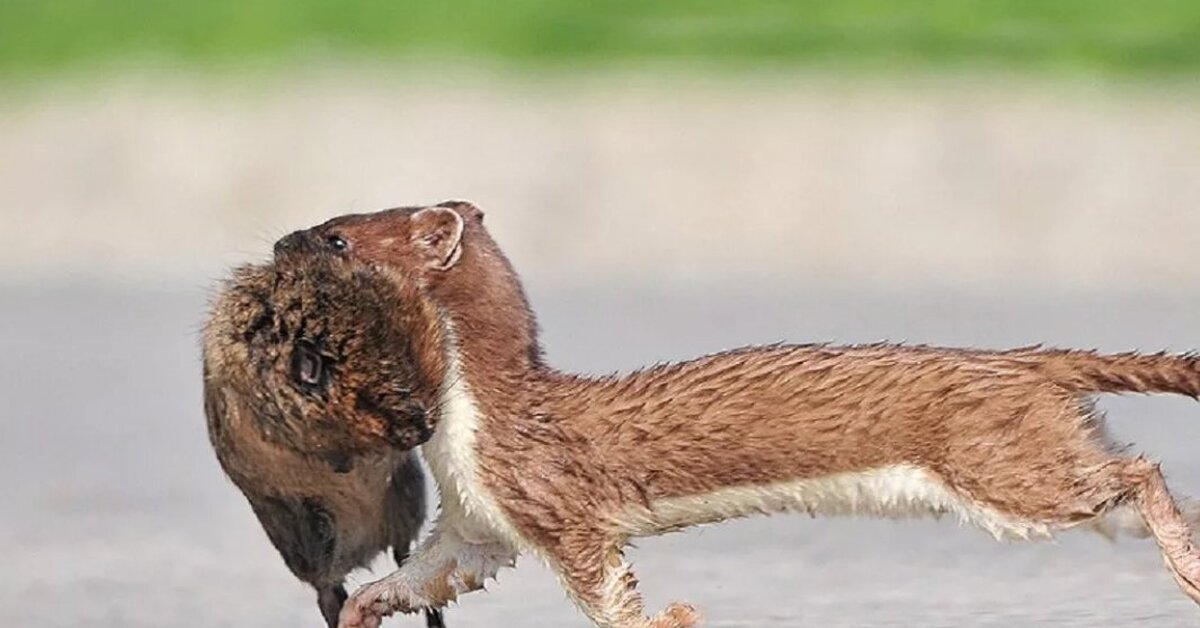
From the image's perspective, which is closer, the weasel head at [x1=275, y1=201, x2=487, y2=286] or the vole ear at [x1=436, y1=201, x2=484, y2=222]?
the weasel head at [x1=275, y1=201, x2=487, y2=286]

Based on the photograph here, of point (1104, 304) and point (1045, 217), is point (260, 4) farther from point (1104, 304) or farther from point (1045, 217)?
point (1104, 304)

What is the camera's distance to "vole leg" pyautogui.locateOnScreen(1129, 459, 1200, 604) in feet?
18.0

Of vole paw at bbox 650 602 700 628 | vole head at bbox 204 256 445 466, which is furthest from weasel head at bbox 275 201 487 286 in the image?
vole paw at bbox 650 602 700 628

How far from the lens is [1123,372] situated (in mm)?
5762

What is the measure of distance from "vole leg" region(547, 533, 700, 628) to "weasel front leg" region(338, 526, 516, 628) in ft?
0.71

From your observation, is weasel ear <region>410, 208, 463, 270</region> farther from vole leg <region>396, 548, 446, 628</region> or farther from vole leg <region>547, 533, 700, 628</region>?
vole leg <region>396, 548, 446, 628</region>

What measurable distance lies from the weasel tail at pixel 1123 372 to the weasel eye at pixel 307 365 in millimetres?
1291

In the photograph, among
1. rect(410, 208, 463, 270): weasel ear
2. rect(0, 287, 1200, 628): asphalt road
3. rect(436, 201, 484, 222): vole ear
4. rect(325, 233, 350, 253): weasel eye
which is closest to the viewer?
rect(325, 233, 350, 253): weasel eye

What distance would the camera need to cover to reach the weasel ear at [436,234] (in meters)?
5.91

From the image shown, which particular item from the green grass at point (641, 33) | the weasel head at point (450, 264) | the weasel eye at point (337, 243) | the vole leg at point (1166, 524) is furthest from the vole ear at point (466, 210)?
the green grass at point (641, 33)

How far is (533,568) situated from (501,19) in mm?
11395

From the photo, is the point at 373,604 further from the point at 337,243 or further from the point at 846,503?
the point at 846,503

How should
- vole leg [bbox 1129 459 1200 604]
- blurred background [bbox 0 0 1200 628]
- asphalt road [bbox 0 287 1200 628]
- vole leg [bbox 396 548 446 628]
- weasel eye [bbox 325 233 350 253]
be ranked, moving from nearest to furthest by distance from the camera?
vole leg [bbox 1129 459 1200 604] < weasel eye [bbox 325 233 350 253] < vole leg [bbox 396 548 446 628] < asphalt road [bbox 0 287 1200 628] < blurred background [bbox 0 0 1200 628]

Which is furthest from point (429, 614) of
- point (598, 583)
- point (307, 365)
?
point (307, 365)
